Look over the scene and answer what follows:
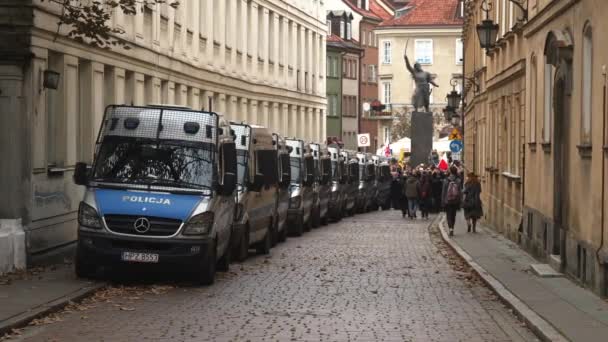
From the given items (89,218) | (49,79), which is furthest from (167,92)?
(89,218)

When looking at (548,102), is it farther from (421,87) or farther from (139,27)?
(421,87)

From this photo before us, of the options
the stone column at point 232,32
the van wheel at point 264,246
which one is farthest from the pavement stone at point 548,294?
the stone column at point 232,32

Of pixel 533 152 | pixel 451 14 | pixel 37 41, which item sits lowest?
pixel 533 152

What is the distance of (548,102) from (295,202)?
12.2 metres

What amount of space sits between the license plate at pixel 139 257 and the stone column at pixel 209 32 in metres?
28.3

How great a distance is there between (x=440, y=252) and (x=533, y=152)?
166 inches

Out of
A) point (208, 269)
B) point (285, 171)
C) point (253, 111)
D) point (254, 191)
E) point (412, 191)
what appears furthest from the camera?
point (253, 111)

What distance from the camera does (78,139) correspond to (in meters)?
29.4

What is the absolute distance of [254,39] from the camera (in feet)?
188

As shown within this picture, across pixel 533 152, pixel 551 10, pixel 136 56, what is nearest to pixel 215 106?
pixel 136 56

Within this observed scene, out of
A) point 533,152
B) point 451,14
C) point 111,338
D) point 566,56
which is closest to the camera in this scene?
point 111,338

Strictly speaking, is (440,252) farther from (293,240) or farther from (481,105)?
(481,105)

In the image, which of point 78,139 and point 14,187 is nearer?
point 14,187

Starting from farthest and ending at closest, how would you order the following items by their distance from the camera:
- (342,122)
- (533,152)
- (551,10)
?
(342,122), (533,152), (551,10)
